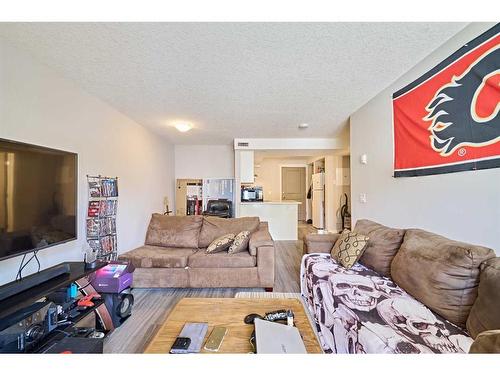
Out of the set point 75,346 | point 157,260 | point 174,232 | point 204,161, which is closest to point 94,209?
point 157,260

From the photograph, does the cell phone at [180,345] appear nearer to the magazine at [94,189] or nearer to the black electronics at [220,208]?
the magazine at [94,189]

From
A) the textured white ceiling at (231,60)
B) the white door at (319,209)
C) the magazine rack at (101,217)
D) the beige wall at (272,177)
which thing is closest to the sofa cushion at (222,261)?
the magazine rack at (101,217)

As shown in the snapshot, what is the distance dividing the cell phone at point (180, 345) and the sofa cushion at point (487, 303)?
1.39 metres

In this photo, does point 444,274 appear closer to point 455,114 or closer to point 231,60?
point 455,114

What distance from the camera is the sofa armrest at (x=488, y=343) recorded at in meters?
0.52

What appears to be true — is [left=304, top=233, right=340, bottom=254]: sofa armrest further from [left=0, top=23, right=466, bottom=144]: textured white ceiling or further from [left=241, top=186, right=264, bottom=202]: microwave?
[left=241, top=186, right=264, bottom=202]: microwave

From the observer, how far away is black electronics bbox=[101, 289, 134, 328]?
2.00m

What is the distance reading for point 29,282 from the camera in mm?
1449

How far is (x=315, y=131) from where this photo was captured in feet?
14.1


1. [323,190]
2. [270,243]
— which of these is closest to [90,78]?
[270,243]

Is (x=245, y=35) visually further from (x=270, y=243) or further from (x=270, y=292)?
(x=270, y=292)

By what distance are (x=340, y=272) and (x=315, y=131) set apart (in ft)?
9.65

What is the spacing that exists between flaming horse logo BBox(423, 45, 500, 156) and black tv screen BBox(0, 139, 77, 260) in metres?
2.89

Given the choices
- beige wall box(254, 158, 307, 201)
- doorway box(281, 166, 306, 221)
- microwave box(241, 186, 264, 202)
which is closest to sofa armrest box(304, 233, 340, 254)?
microwave box(241, 186, 264, 202)
